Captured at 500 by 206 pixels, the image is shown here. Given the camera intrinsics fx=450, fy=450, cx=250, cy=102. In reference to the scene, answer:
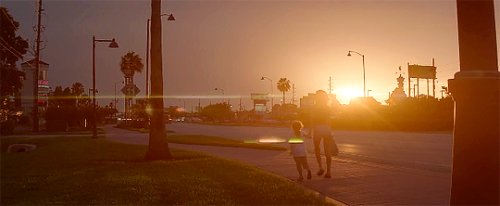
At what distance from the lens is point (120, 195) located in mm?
7898

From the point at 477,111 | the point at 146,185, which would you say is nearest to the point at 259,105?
the point at 146,185

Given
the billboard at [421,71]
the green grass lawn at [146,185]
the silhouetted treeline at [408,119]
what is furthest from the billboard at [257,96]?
the green grass lawn at [146,185]

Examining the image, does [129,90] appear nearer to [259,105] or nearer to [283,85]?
[283,85]

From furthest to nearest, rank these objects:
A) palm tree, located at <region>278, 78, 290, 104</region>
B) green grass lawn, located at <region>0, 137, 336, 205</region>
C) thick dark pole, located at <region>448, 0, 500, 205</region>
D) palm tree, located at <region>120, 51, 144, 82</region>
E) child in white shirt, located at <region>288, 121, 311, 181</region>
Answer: palm tree, located at <region>278, 78, 290, 104</region> < palm tree, located at <region>120, 51, 144, 82</region> < child in white shirt, located at <region>288, 121, 311, 181</region> < green grass lawn, located at <region>0, 137, 336, 205</region> < thick dark pole, located at <region>448, 0, 500, 205</region>

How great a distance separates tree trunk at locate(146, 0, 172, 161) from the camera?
558 inches

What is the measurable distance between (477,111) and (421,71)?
79443 millimetres

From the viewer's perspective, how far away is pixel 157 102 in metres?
14.4

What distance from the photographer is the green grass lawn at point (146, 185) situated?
7.49m

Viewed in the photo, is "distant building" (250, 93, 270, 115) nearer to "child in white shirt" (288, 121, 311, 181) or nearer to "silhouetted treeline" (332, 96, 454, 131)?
"silhouetted treeline" (332, 96, 454, 131)

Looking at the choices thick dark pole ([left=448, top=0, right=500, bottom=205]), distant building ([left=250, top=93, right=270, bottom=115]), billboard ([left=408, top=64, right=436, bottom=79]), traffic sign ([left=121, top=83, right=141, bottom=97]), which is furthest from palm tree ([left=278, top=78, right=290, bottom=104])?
thick dark pole ([left=448, top=0, right=500, bottom=205])

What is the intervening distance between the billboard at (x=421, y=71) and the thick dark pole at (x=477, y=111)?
251 feet

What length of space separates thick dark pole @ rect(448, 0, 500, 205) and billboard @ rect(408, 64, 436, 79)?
76595 millimetres

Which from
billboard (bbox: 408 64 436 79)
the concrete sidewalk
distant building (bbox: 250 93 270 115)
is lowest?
the concrete sidewalk

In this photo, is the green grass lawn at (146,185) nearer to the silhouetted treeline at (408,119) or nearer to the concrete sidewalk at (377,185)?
the concrete sidewalk at (377,185)
